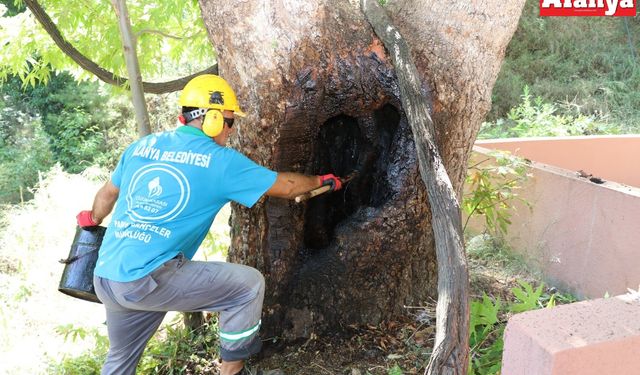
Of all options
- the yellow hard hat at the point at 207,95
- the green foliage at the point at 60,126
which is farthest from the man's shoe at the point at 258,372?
the green foliage at the point at 60,126

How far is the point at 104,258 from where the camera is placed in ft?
10.5

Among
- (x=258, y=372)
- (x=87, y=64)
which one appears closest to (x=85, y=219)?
(x=258, y=372)

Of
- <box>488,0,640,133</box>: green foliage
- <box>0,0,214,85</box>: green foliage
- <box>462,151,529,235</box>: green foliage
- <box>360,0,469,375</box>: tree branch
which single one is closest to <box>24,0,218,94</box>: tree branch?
<box>0,0,214,85</box>: green foliage

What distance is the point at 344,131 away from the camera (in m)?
4.22

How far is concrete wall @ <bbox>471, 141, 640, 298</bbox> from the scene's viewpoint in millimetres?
4754

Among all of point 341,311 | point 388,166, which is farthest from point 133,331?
point 388,166

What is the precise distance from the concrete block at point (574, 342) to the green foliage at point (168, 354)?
7.83ft

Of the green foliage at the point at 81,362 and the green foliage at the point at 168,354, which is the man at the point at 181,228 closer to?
the green foliage at the point at 168,354

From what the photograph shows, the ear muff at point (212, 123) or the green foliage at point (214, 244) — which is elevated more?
the ear muff at point (212, 123)

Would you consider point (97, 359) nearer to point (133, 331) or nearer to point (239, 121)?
point (133, 331)

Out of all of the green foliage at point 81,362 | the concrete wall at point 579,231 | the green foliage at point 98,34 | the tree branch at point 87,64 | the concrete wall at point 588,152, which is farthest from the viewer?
the concrete wall at point 588,152

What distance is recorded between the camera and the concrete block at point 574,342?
206 cm

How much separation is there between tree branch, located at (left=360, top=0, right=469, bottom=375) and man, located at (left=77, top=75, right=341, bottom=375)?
0.72 m

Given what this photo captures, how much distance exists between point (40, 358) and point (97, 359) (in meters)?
0.54
